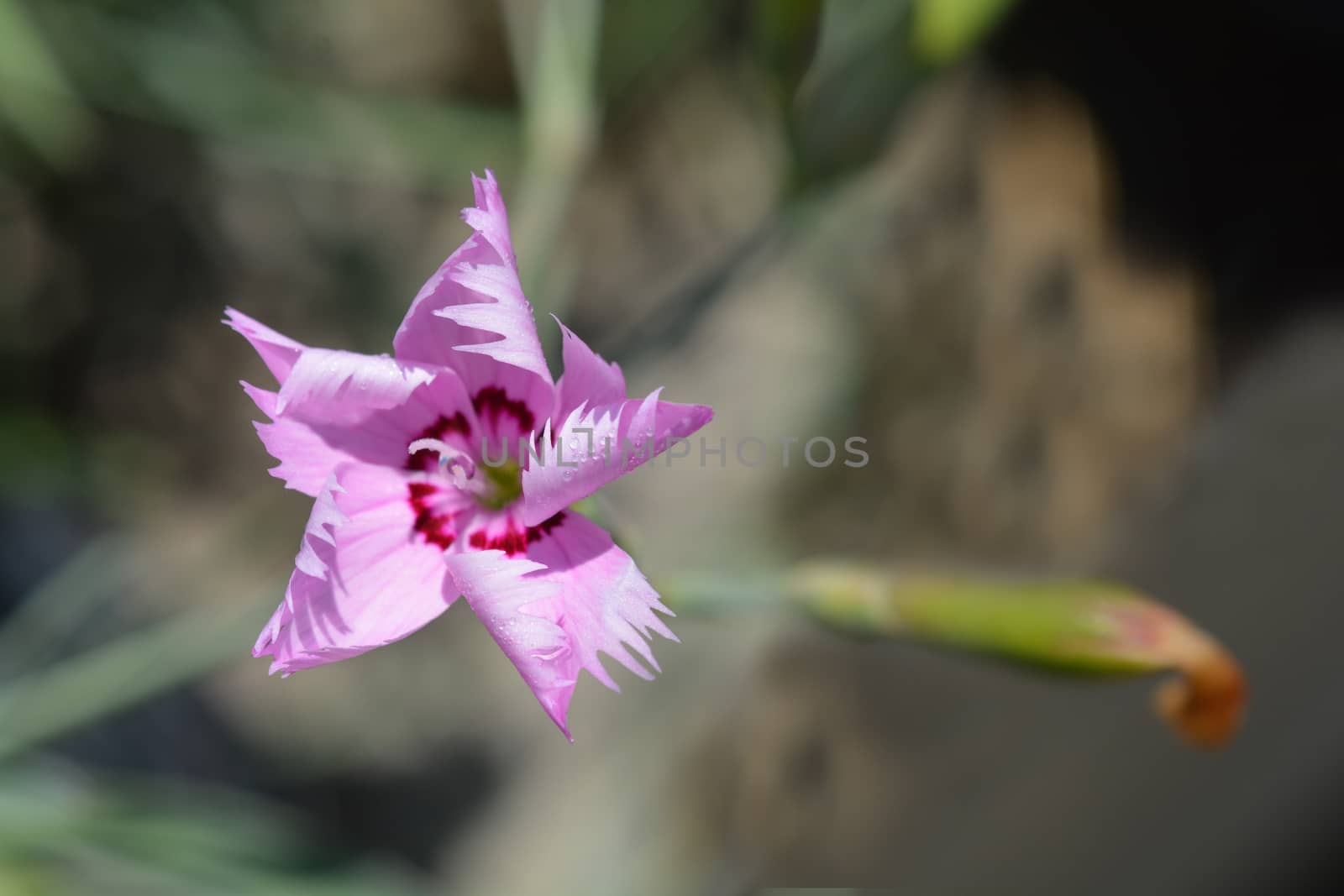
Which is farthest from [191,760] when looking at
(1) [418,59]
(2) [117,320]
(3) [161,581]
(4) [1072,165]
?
(4) [1072,165]

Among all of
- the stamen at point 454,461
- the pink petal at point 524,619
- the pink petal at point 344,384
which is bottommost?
the pink petal at point 524,619

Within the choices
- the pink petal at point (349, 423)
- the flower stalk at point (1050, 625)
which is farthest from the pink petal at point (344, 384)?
the flower stalk at point (1050, 625)

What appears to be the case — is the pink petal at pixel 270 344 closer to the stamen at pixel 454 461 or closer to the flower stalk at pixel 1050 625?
the stamen at pixel 454 461

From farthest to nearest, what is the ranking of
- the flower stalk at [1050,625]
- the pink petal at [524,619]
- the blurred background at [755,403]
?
the blurred background at [755,403]
the flower stalk at [1050,625]
the pink petal at [524,619]

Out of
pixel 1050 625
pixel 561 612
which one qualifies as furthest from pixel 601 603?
pixel 1050 625

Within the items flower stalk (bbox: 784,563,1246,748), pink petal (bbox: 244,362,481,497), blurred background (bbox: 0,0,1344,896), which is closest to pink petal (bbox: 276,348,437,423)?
pink petal (bbox: 244,362,481,497)

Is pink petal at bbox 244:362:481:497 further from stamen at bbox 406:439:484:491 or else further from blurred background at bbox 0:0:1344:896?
blurred background at bbox 0:0:1344:896

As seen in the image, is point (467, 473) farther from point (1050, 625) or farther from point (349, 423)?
point (1050, 625)
